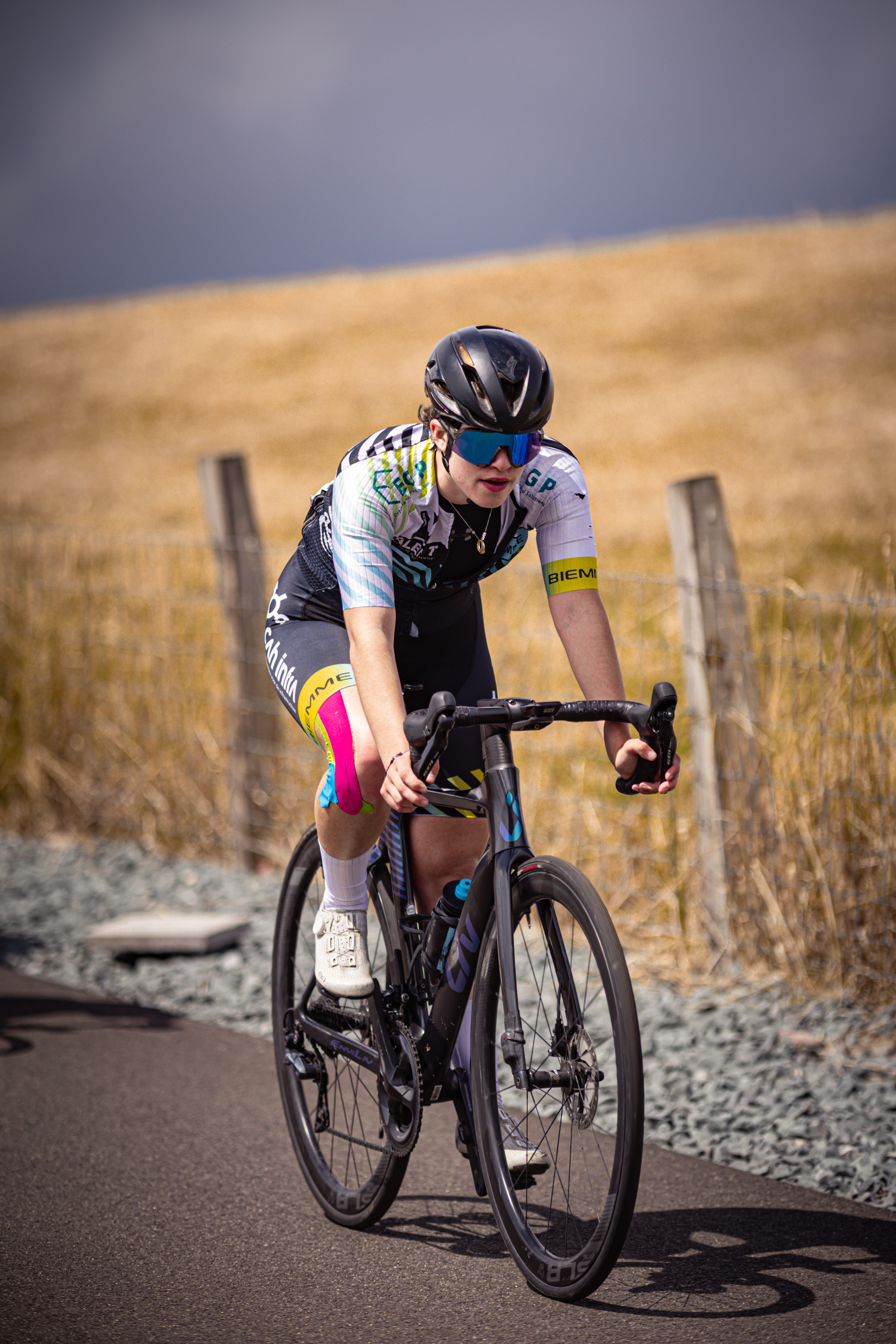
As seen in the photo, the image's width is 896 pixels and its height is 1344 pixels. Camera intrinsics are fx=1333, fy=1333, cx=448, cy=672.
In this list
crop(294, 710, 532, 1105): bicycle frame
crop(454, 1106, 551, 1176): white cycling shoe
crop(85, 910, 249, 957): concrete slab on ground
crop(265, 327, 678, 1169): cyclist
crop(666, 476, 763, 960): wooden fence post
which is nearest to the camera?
crop(294, 710, 532, 1105): bicycle frame

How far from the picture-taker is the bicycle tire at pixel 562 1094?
2.69 meters

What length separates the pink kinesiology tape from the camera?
3.19 metres

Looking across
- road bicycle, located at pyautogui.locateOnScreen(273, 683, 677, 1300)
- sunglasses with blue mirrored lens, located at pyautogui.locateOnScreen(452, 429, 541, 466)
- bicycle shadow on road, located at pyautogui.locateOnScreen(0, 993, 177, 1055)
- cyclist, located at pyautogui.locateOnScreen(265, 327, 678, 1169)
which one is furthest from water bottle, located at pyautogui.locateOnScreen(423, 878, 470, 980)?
bicycle shadow on road, located at pyautogui.locateOnScreen(0, 993, 177, 1055)

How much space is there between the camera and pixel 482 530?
324 centimetres

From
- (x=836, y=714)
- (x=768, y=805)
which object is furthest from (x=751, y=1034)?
(x=836, y=714)

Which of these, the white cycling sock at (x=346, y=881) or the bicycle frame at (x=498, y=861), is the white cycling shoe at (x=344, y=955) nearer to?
the white cycling sock at (x=346, y=881)

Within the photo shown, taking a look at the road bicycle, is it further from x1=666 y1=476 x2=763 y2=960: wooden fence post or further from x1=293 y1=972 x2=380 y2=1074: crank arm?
x1=666 y1=476 x2=763 y2=960: wooden fence post

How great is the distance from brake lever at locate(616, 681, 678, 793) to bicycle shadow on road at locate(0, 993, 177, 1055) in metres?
2.83

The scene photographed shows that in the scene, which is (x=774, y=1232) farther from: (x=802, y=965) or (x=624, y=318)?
(x=624, y=318)

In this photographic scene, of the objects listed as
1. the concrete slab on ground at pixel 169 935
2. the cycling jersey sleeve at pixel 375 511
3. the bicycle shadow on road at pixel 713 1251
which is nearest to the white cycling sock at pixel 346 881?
the cycling jersey sleeve at pixel 375 511

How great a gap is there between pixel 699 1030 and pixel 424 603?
228 cm

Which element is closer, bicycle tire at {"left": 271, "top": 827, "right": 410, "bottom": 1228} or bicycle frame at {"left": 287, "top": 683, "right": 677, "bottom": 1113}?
bicycle frame at {"left": 287, "top": 683, "right": 677, "bottom": 1113}

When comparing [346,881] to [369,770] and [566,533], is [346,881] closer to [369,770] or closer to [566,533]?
[369,770]

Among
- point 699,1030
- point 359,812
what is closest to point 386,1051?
point 359,812
